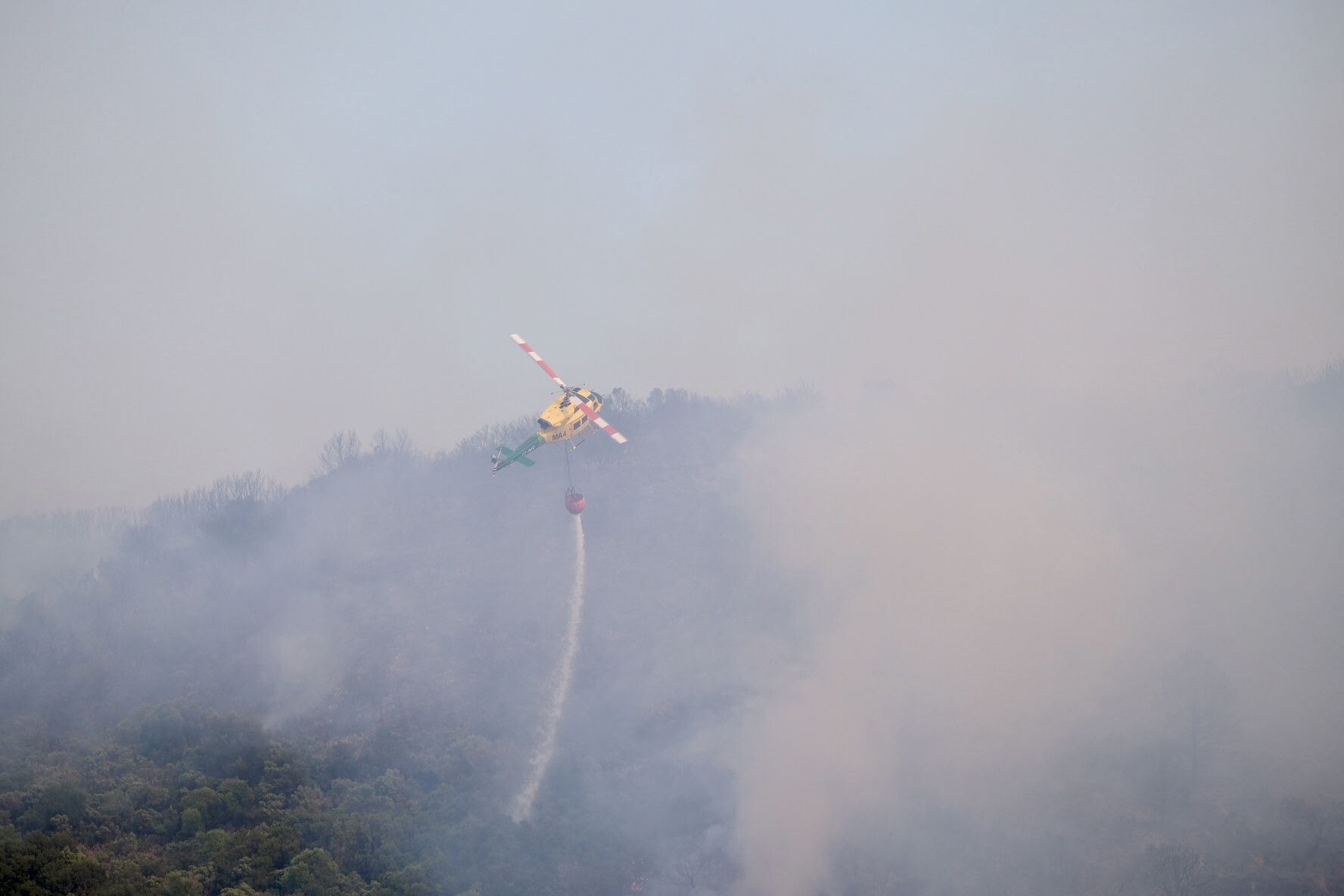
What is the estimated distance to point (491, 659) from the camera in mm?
57438

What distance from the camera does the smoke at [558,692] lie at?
4759 cm

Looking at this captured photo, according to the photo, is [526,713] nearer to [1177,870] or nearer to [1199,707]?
[1177,870]

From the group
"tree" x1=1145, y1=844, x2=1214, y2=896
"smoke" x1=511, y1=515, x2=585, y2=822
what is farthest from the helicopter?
"tree" x1=1145, y1=844, x2=1214, y2=896

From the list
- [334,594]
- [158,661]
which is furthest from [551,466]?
[158,661]

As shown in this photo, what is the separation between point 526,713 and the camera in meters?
54.0

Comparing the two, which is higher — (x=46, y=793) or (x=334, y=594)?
(x=334, y=594)

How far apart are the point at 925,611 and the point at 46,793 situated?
44448mm

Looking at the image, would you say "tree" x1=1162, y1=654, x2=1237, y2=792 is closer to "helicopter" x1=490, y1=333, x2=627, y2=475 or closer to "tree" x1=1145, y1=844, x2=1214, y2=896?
"tree" x1=1145, y1=844, x2=1214, y2=896

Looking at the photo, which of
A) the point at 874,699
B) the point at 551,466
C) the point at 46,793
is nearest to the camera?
the point at 46,793

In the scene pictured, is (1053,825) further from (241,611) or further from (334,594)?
(241,611)

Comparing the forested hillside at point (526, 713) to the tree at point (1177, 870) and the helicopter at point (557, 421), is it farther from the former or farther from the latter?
the helicopter at point (557, 421)

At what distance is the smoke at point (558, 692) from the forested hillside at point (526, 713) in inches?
28.0

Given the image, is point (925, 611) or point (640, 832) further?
point (925, 611)

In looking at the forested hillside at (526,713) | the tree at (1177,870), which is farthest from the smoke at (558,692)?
the tree at (1177,870)
